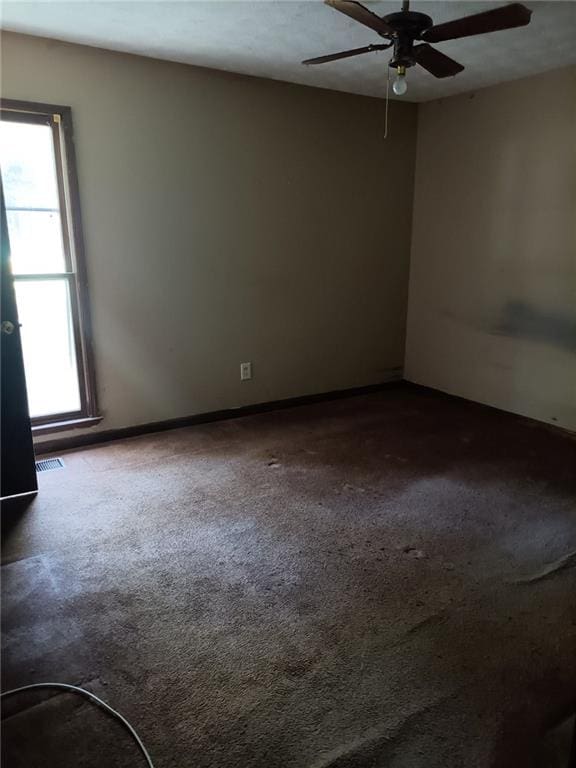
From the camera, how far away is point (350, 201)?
4.37 meters

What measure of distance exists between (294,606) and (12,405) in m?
1.78

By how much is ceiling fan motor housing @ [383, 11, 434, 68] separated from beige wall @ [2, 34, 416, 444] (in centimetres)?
174

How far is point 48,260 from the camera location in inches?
131

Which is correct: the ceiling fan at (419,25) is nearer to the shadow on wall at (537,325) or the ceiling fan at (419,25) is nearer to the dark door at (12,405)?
the dark door at (12,405)

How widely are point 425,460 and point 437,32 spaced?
2298 mm

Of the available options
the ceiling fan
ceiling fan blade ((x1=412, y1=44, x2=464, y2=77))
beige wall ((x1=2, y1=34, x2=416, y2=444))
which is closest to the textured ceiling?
beige wall ((x1=2, y1=34, x2=416, y2=444))

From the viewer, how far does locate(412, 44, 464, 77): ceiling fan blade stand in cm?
225

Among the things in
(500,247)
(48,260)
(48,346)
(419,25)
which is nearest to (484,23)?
(419,25)

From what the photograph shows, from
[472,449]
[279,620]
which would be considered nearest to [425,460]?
[472,449]

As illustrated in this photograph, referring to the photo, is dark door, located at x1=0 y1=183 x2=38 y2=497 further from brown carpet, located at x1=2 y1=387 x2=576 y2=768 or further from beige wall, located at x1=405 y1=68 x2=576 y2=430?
beige wall, located at x1=405 y1=68 x2=576 y2=430

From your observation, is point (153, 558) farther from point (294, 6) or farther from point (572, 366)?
point (572, 366)

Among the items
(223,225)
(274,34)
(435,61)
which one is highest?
(274,34)

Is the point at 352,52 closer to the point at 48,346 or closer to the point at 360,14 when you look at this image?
the point at 360,14

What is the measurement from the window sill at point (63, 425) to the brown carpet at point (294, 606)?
21 cm
